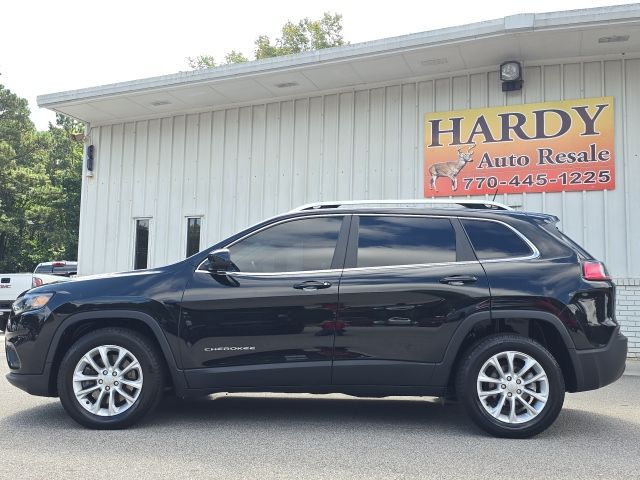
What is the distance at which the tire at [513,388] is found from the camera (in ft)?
15.4

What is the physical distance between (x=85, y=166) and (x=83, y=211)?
1.06 m

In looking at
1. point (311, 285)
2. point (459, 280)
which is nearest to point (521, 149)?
point (459, 280)

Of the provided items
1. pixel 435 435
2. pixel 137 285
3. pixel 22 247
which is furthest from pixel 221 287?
pixel 22 247

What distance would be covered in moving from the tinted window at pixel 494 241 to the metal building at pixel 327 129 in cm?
570

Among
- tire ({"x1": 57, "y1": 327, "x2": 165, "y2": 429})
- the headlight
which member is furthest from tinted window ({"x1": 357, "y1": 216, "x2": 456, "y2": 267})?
the headlight

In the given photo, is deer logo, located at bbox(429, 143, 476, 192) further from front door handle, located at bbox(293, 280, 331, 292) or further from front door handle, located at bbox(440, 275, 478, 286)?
front door handle, located at bbox(293, 280, 331, 292)

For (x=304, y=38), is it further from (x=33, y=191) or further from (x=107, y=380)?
(x=107, y=380)

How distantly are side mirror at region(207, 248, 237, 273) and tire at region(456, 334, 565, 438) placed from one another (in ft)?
6.47

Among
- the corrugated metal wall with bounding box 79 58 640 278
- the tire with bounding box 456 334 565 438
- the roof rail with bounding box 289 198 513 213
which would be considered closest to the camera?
the tire with bounding box 456 334 565 438

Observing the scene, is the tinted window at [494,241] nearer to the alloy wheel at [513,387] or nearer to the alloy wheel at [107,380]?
the alloy wheel at [513,387]

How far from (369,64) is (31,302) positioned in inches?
303

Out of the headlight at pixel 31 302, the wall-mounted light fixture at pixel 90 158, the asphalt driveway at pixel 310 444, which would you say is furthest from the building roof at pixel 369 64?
the headlight at pixel 31 302

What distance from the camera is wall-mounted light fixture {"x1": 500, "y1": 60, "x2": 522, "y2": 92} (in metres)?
10.8

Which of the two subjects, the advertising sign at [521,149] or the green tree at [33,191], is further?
the green tree at [33,191]
